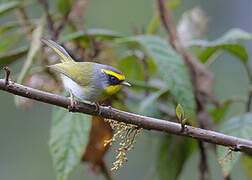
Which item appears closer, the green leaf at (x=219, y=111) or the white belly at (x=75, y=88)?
the white belly at (x=75, y=88)

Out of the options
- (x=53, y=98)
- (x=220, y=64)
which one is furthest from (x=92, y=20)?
(x=53, y=98)

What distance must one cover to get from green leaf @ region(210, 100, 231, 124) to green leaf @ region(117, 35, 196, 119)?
1.26 feet

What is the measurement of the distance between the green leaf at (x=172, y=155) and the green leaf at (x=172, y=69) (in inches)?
15.2

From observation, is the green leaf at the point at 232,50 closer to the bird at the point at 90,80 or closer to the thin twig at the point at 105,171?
the bird at the point at 90,80

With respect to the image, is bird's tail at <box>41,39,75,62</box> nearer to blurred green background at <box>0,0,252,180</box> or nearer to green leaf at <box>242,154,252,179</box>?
green leaf at <box>242,154,252,179</box>

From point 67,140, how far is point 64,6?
2.52 ft

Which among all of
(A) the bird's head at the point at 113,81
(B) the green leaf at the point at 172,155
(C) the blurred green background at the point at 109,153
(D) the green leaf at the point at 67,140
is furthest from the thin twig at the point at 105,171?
(C) the blurred green background at the point at 109,153

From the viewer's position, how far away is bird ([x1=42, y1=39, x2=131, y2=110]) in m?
1.71

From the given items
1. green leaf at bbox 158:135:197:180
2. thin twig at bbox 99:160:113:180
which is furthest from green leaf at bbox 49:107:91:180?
green leaf at bbox 158:135:197:180

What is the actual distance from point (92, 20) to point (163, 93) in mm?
5088

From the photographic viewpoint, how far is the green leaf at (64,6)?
2.27m

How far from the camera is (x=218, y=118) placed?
2.38 m

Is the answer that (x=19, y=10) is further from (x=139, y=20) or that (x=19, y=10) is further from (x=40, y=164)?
(x=139, y=20)

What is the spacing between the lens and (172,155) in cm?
230
